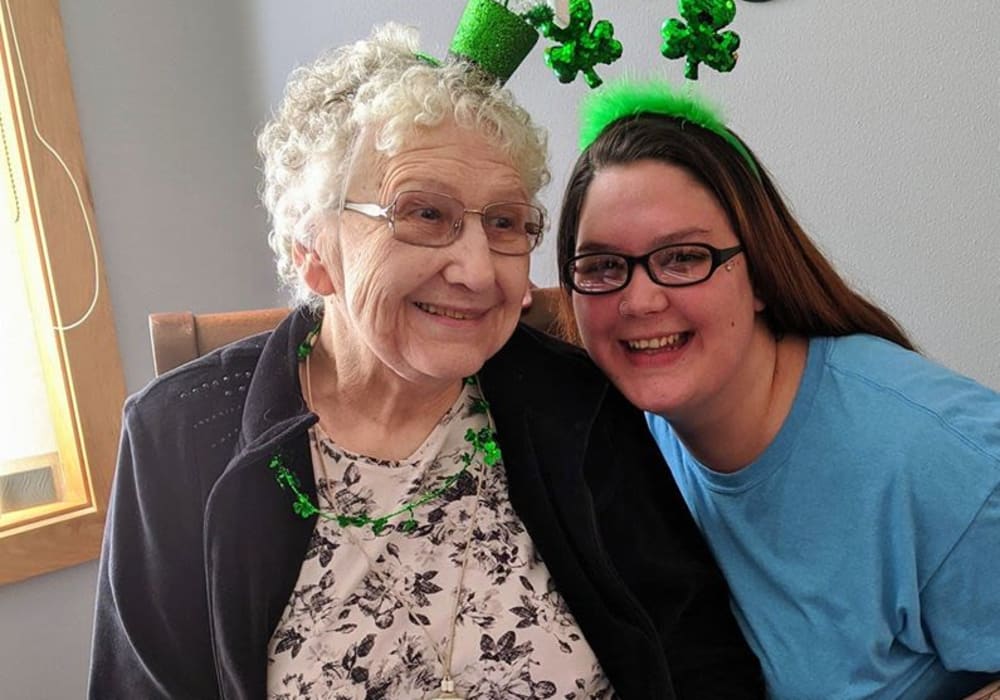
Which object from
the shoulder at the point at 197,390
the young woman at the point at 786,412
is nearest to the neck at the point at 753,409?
the young woman at the point at 786,412

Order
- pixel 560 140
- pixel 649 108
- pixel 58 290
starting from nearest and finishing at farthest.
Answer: pixel 649 108
pixel 560 140
pixel 58 290

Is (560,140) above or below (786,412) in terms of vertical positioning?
above

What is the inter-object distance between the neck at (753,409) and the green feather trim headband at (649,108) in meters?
0.27

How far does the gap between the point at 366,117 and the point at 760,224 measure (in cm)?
55

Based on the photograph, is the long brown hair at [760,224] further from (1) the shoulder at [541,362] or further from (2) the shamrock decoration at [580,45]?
(1) the shoulder at [541,362]

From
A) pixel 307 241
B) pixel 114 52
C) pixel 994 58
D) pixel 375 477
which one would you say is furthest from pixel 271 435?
pixel 114 52

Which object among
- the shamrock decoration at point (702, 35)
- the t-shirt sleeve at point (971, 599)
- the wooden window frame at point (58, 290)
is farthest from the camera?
the wooden window frame at point (58, 290)

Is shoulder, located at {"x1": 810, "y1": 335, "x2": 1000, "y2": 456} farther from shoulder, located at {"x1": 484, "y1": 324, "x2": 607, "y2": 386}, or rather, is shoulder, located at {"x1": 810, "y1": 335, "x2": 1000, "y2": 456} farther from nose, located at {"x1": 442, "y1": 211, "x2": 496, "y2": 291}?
nose, located at {"x1": 442, "y1": 211, "x2": 496, "y2": 291}

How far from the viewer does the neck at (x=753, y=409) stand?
1130mm

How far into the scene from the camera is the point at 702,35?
115cm

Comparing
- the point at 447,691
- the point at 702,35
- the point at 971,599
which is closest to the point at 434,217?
the point at 702,35

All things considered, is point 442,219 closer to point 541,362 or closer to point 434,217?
point 434,217

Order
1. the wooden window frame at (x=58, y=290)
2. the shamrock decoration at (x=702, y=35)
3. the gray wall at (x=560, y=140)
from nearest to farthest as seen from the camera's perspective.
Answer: the shamrock decoration at (x=702, y=35) < the gray wall at (x=560, y=140) < the wooden window frame at (x=58, y=290)

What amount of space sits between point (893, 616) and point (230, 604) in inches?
32.6
